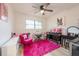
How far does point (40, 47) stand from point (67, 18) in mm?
798

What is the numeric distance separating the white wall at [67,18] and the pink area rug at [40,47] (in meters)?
0.32

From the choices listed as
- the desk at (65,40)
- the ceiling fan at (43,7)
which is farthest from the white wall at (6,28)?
the desk at (65,40)

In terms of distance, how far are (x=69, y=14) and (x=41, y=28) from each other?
2.03ft

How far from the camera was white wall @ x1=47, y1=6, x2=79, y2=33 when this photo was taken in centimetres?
179

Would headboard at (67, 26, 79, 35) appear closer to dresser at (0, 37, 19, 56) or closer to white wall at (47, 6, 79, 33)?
white wall at (47, 6, 79, 33)

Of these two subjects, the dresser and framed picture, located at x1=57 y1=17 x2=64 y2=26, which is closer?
the dresser

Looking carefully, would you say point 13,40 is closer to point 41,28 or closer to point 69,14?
point 41,28

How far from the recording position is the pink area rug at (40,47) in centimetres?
184

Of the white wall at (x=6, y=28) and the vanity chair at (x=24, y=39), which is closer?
the white wall at (x=6, y=28)

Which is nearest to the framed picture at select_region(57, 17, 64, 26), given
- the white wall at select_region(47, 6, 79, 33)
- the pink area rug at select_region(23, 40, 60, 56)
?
the white wall at select_region(47, 6, 79, 33)

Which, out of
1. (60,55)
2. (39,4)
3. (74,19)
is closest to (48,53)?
(60,55)

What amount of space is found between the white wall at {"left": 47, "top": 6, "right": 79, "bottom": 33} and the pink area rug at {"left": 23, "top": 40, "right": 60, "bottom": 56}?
0.32 metres

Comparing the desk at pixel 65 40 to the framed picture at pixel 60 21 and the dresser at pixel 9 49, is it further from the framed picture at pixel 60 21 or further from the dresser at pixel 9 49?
the dresser at pixel 9 49

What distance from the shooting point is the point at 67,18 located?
74.4 inches
